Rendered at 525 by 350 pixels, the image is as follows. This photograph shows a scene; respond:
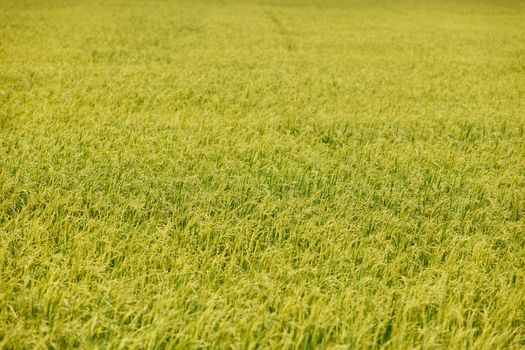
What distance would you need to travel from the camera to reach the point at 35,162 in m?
4.77

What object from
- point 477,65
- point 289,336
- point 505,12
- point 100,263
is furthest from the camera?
point 505,12

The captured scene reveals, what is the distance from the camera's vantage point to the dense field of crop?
9.33 feet

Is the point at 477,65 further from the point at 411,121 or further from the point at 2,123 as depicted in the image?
the point at 2,123

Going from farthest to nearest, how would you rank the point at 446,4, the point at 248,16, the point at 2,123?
1. the point at 446,4
2. the point at 248,16
3. the point at 2,123

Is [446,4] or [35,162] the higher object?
[446,4]

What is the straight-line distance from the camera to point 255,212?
422 cm

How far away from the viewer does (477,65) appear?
1416cm

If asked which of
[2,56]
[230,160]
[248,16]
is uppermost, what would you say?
[248,16]

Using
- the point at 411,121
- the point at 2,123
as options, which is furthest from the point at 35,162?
the point at 411,121

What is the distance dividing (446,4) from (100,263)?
38.1 m

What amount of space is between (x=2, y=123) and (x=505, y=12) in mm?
33792

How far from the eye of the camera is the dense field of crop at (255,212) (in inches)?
112

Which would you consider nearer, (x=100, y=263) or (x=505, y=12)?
(x=100, y=263)

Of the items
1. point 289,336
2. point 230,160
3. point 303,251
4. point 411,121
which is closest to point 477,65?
point 411,121
